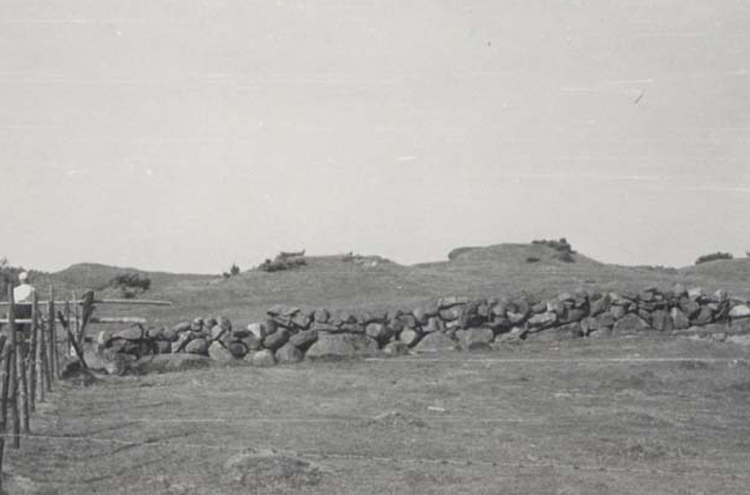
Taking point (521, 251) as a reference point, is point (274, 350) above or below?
below

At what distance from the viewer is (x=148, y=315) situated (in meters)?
24.9

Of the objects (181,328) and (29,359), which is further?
(181,328)

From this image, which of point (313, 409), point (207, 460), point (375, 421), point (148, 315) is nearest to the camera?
point (207, 460)

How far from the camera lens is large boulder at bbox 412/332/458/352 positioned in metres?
19.4

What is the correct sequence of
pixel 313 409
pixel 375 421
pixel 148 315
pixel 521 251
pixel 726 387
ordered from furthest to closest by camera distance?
pixel 521 251 → pixel 148 315 → pixel 726 387 → pixel 313 409 → pixel 375 421

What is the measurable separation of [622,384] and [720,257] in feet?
94.7

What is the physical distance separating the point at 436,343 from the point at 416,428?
27.2ft

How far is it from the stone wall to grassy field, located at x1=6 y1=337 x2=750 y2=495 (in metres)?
1.18

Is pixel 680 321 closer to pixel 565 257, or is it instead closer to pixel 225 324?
pixel 225 324

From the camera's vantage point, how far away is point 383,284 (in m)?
26.9

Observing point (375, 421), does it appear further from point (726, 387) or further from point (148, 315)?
point (148, 315)

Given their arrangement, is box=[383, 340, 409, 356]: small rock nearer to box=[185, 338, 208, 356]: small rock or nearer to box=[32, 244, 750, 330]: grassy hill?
box=[32, 244, 750, 330]: grassy hill

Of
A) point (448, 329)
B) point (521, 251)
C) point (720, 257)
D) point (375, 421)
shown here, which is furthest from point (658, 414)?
point (720, 257)

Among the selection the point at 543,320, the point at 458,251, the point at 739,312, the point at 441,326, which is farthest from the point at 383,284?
the point at 458,251
